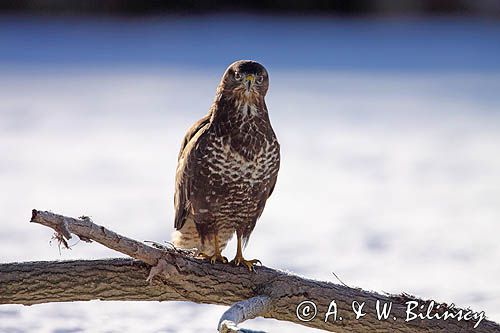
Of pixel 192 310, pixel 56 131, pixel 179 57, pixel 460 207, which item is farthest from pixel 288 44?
pixel 192 310

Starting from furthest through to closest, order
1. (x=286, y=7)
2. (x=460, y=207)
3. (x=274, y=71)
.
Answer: (x=286, y=7) < (x=274, y=71) < (x=460, y=207)

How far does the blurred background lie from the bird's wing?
53cm

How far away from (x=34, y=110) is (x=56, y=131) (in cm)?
86

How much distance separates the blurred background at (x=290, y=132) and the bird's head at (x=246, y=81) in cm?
100

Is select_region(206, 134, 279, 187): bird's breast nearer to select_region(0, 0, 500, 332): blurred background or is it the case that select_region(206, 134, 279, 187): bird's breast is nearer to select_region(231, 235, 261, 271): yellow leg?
select_region(231, 235, 261, 271): yellow leg

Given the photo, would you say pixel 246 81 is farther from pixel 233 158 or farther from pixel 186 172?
pixel 186 172

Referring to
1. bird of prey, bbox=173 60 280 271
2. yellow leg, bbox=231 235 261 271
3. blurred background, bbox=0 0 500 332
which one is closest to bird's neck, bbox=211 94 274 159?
bird of prey, bbox=173 60 280 271

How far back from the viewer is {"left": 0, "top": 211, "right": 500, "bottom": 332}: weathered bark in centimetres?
366

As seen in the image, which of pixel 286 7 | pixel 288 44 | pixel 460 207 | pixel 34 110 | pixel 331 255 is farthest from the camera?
pixel 286 7

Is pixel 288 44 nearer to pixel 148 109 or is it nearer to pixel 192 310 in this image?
pixel 148 109

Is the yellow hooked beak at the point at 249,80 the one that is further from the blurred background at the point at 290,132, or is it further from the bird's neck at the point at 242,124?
the blurred background at the point at 290,132

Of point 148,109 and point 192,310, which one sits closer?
point 192,310

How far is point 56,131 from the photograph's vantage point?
29.9 feet

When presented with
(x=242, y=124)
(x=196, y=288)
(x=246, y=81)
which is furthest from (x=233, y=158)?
(x=196, y=288)
